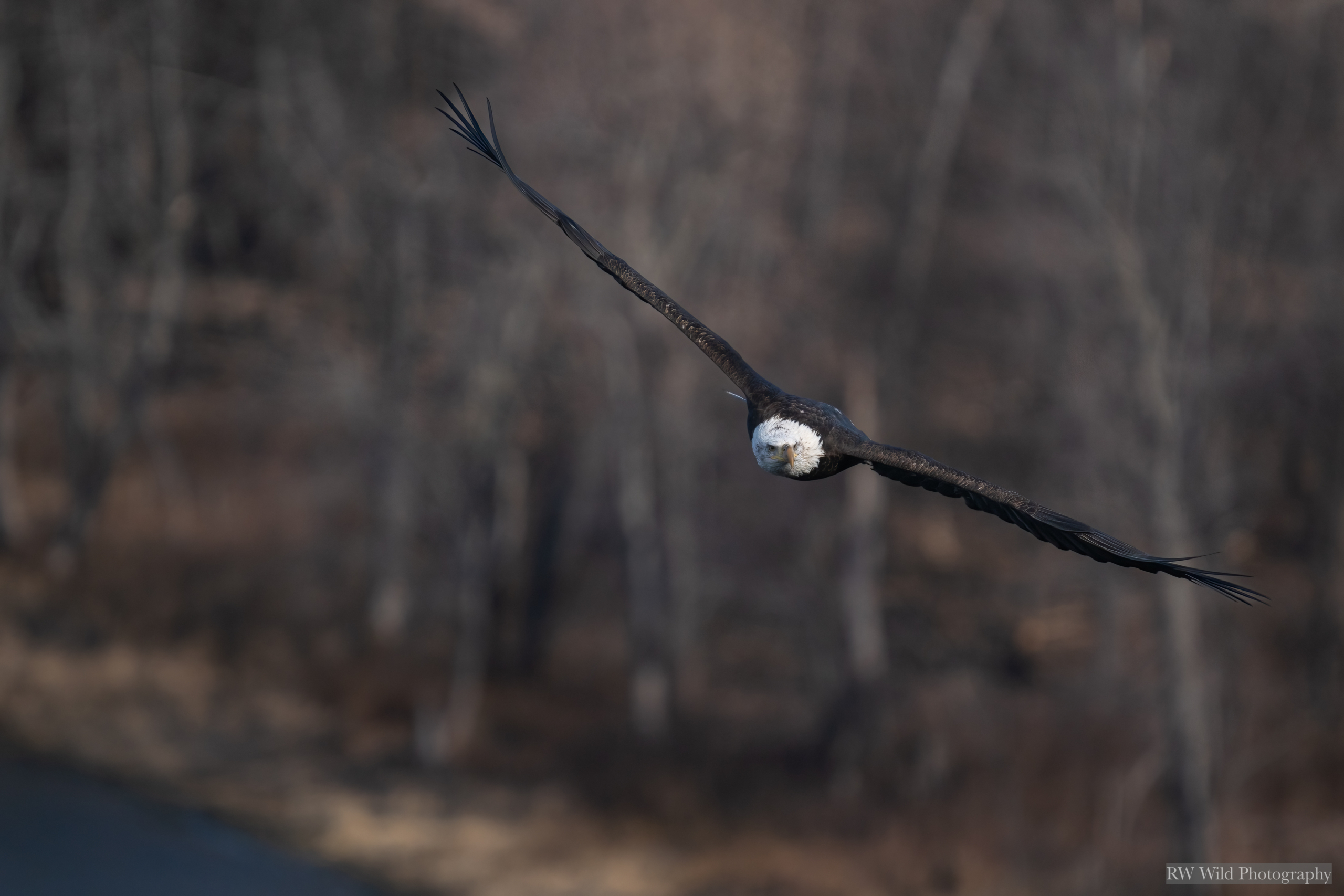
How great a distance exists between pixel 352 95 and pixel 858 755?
34.7ft

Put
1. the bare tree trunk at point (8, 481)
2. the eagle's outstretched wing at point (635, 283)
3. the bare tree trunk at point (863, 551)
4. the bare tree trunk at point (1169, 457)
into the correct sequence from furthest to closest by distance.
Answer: the bare tree trunk at point (8, 481)
the bare tree trunk at point (863, 551)
the bare tree trunk at point (1169, 457)
the eagle's outstretched wing at point (635, 283)

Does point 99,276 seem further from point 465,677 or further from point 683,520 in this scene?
point 683,520

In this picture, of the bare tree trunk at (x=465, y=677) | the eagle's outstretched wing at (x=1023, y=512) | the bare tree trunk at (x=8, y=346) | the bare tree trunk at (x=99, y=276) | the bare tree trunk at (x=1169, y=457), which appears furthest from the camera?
the bare tree trunk at (x=99, y=276)

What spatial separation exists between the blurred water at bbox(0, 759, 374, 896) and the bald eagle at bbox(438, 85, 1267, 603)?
799cm

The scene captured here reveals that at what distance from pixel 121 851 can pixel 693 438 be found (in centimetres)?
755

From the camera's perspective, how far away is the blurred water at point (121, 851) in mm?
11586

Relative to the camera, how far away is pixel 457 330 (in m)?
14.9

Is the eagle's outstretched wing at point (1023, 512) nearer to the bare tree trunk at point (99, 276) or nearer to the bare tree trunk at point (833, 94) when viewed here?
the bare tree trunk at point (833, 94)

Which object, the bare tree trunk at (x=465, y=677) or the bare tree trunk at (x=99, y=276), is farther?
the bare tree trunk at (x=99, y=276)

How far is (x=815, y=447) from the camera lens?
5.92 meters

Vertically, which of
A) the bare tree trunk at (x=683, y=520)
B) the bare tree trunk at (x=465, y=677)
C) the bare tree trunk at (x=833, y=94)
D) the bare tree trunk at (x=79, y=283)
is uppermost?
the bare tree trunk at (x=833, y=94)

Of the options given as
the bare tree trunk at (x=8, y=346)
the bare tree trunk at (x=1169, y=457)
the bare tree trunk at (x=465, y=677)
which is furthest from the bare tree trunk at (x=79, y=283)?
the bare tree trunk at (x=1169, y=457)

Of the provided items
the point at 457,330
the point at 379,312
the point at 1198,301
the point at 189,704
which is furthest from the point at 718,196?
the point at 189,704

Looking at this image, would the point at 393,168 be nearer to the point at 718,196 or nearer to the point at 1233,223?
the point at 718,196
